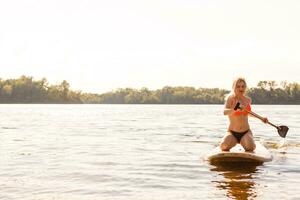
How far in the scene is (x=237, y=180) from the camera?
8.53m

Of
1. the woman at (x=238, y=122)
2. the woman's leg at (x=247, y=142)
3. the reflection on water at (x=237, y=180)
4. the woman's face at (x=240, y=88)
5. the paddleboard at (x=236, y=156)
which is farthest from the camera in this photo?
the woman's leg at (x=247, y=142)

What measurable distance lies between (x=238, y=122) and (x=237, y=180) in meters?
2.61

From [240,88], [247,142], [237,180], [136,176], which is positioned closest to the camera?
[237,180]

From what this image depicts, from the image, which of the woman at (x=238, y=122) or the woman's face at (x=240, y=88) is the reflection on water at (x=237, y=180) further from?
the woman's face at (x=240, y=88)

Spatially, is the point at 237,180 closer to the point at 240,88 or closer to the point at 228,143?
the point at 228,143

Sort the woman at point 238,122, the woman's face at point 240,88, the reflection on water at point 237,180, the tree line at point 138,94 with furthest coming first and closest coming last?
the tree line at point 138,94 → the woman at point 238,122 → the woman's face at point 240,88 → the reflection on water at point 237,180

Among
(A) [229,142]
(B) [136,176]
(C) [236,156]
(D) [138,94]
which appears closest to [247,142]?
(A) [229,142]

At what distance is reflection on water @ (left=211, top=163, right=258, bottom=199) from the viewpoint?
7398mm

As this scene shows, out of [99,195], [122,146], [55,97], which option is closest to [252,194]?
[99,195]

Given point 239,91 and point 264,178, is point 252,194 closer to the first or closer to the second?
point 264,178

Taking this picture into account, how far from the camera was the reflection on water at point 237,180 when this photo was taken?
291 inches

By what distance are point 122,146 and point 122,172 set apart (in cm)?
586

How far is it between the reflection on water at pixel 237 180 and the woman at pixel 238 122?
0.72 m

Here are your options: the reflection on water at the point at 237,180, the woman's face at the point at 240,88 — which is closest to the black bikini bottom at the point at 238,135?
the reflection on water at the point at 237,180
